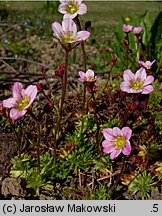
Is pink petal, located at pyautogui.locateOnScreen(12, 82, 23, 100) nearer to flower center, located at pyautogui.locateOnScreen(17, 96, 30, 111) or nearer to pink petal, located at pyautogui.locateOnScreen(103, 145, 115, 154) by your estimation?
flower center, located at pyautogui.locateOnScreen(17, 96, 30, 111)

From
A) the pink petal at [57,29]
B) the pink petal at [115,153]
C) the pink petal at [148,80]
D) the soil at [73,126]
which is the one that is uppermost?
the pink petal at [57,29]

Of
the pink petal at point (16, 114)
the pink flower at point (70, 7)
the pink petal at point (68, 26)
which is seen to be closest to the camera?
the pink petal at point (16, 114)

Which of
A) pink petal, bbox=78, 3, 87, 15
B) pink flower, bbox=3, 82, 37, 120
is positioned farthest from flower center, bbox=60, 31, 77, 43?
pink flower, bbox=3, 82, 37, 120

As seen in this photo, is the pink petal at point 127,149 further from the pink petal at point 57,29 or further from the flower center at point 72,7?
the flower center at point 72,7

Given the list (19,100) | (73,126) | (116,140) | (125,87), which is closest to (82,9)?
(125,87)

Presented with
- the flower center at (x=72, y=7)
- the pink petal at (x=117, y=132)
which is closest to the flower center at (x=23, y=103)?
the pink petal at (x=117, y=132)

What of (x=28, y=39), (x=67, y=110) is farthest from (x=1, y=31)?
(x=67, y=110)
